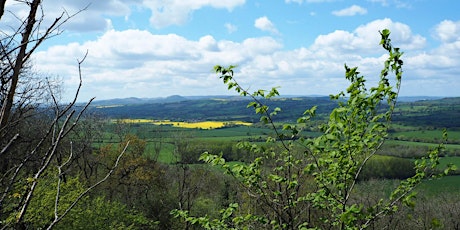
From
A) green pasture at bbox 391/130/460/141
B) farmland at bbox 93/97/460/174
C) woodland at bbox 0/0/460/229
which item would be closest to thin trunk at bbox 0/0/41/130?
woodland at bbox 0/0/460/229

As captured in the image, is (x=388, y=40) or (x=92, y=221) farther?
(x=92, y=221)

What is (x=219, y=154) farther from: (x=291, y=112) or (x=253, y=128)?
(x=291, y=112)

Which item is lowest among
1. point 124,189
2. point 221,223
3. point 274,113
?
point 124,189

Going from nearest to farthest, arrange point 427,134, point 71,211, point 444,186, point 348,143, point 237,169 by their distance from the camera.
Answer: point 348,143 < point 237,169 < point 71,211 < point 444,186 < point 427,134

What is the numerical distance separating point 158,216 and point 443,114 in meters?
129

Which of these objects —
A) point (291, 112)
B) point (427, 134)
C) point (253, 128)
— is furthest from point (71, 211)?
point (291, 112)

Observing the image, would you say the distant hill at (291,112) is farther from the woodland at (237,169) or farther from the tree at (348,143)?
the tree at (348,143)

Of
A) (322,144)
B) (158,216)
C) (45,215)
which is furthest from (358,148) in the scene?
(158,216)

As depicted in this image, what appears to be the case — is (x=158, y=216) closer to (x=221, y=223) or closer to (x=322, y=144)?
(x=221, y=223)

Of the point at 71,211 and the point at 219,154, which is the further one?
the point at 71,211

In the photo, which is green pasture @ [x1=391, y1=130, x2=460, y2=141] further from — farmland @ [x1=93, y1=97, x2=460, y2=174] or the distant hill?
the distant hill

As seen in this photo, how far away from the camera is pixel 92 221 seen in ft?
71.5

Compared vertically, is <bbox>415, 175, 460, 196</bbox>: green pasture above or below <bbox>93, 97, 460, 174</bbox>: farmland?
below

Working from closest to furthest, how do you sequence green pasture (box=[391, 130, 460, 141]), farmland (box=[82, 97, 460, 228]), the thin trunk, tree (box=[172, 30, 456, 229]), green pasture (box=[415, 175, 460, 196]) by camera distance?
the thin trunk, tree (box=[172, 30, 456, 229]), farmland (box=[82, 97, 460, 228]), green pasture (box=[415, 175, 460, 196]), green pasture (box=[391, 130, 460, 141])
